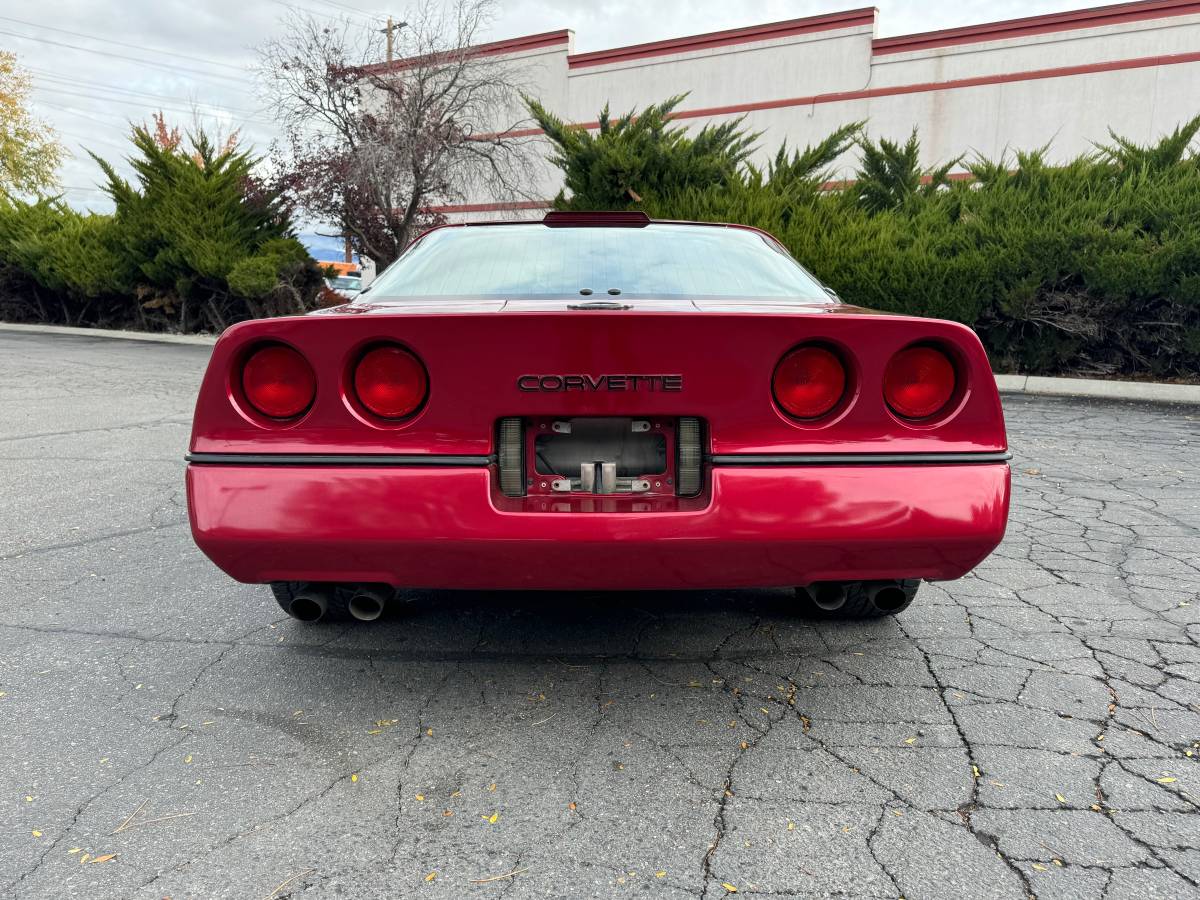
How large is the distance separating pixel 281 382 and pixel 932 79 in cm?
2229

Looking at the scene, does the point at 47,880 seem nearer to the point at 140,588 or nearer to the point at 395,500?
the point at 395,500

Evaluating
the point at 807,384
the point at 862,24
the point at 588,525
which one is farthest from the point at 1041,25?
the point at 588,525

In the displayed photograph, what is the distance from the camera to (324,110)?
19250mm

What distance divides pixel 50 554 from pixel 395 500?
2.53 metres

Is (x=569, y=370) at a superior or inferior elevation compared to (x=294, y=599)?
superior

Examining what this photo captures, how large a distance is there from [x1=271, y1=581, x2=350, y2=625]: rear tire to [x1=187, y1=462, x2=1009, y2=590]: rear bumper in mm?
449

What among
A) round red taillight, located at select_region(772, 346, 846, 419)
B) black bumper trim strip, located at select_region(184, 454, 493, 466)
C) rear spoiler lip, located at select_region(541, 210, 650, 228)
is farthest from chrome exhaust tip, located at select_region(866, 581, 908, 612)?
rear spoiler lip, located at select_region(541, 210, 650, 228)

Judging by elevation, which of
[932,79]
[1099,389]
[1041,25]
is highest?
[1041,25]

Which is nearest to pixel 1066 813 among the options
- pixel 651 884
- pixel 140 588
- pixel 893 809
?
pixel 893 809

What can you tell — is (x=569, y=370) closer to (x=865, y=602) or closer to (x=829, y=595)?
(x=829, y=595)

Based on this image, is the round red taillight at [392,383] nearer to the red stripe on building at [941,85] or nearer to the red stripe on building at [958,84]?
the red stripe on building at [941,85]

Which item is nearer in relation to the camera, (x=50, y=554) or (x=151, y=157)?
(x=50, y=554)

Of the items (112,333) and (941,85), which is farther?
(941,85)

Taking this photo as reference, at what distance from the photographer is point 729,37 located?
22531mm
